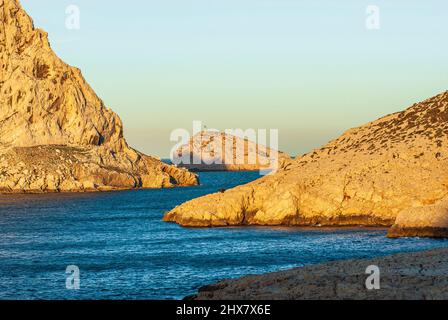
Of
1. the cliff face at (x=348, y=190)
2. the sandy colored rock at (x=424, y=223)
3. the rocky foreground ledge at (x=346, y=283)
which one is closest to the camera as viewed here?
the rocky foreground ledge at (x=346, y=283)

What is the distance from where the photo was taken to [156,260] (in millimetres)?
68750

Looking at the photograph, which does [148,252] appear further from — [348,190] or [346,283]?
[346,283]

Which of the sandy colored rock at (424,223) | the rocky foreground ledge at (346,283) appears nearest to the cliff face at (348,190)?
the sandy colored rock at (424,223)

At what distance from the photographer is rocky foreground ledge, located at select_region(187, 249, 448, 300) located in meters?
38.5

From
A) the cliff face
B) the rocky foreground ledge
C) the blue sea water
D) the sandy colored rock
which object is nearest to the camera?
the rocky foreground ledge

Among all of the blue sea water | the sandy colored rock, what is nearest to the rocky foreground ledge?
the blue sea water

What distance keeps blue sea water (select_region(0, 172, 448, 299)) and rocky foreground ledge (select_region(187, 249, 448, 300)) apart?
723cm

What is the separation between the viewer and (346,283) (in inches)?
1629

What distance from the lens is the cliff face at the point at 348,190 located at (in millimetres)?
94000

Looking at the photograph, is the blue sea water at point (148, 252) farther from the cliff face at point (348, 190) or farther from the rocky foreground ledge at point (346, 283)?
the rocky foreground ledge at point (346, 283)

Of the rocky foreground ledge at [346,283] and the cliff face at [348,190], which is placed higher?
the cliff face at [348,190]

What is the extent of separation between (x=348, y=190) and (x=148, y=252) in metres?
30.7

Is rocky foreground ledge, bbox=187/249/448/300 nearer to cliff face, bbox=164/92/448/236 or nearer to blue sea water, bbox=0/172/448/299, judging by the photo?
blue sea water, bbox=0/172/448/299

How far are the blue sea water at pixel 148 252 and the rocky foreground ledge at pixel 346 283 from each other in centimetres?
723
